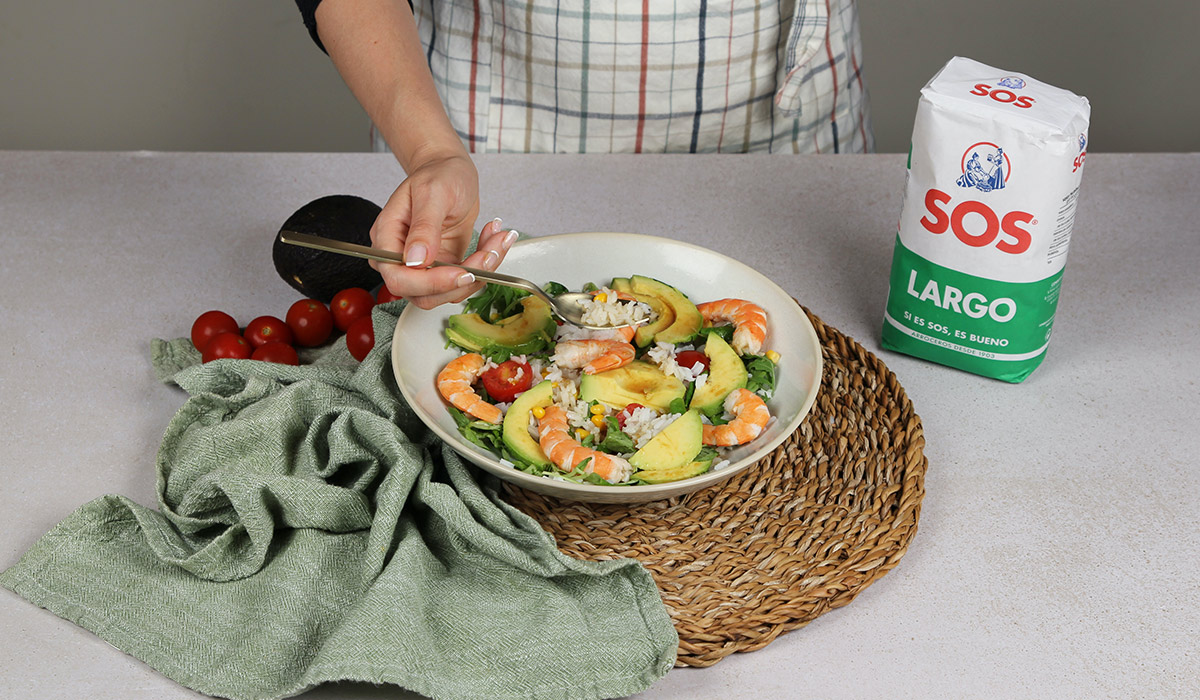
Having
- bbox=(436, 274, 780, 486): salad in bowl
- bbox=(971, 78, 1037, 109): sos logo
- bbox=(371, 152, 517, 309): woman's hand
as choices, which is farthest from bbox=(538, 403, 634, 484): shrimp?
bbox=(971, 78, 1037, 109): sos logo

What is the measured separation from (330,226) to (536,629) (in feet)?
2.22

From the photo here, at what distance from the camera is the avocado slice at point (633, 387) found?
121 centimetres

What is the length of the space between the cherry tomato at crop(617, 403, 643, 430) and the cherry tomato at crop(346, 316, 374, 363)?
1.25ft

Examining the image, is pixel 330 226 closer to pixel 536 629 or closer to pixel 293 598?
pixel 293 598

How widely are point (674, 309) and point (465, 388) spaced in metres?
0.31

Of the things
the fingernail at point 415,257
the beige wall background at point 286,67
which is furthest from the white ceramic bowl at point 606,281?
the beige wall background at point 286,67

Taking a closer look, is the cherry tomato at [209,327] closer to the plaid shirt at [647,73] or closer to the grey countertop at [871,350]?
the grey countertop at [871,350]

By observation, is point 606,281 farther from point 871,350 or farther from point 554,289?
point 871,350

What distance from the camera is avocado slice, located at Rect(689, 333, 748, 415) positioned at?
122 cm

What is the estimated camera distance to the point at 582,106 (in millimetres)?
1929

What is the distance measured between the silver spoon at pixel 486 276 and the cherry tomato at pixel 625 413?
5.3 inches

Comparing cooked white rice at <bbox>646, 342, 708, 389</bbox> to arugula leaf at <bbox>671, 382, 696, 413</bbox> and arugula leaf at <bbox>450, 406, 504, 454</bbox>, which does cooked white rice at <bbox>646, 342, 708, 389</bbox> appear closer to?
arugula leaf at <bbox>671, 382, 696, 413</bbox>

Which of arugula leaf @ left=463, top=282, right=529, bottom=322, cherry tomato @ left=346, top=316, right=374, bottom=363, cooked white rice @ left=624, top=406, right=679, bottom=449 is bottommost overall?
cherry tomato @ left=346, top=316, right=374, bottom=363

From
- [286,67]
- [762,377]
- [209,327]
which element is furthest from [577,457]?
[286,67]
